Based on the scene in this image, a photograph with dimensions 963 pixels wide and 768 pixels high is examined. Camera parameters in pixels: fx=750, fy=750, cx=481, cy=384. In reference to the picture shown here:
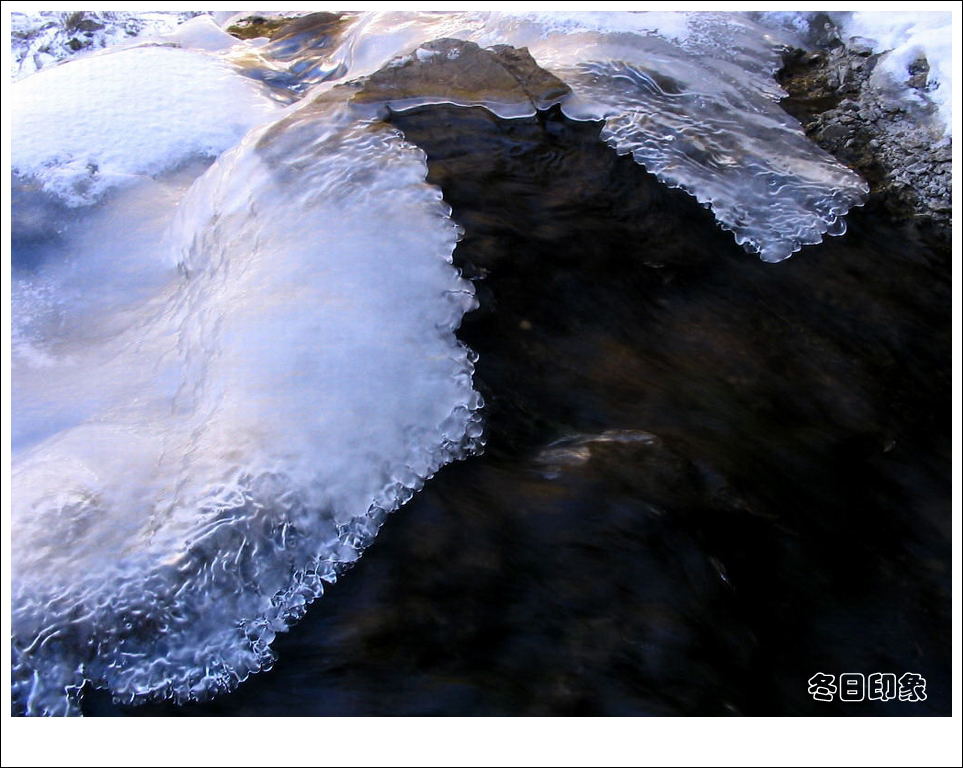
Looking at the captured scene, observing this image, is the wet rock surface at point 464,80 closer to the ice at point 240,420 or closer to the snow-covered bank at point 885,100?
the ice at point 240,420

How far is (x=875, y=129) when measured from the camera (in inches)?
147

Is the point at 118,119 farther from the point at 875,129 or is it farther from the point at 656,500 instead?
the point at 875,129

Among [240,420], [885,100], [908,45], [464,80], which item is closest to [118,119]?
[464,80]

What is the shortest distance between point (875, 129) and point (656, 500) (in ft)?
8.60

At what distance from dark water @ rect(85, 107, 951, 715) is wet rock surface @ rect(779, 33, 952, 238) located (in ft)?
1.50

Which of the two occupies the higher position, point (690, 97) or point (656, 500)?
point (690, 97)

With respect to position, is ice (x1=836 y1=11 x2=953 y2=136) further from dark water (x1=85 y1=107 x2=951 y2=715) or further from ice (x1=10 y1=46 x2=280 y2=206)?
ice (x1=10 y1=46 x2=280 y2=206)

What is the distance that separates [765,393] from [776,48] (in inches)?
108

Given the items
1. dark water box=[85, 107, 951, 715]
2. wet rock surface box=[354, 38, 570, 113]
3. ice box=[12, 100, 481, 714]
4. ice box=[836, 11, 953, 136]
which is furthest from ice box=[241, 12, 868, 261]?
ice box=[12, 100, 481, 714]

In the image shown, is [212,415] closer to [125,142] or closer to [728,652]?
[728,652]

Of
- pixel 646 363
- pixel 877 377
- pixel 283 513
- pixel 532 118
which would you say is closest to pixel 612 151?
pixel 532 118

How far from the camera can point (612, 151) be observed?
10.9 feet

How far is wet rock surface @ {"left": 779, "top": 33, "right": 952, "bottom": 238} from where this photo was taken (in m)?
3.43

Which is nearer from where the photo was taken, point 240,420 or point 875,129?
point 240,420
